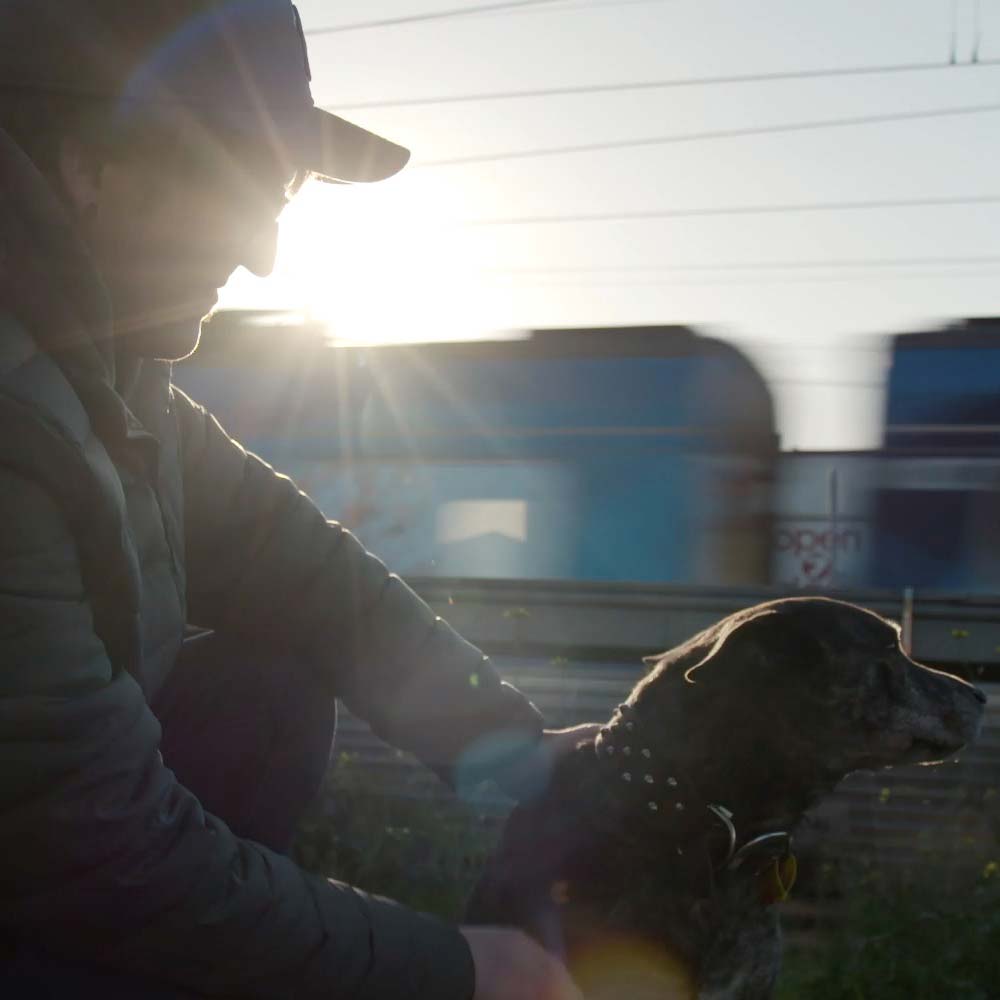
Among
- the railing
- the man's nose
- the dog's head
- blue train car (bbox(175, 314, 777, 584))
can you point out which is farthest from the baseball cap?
blue train car (bbox(175, 314, 777, 584))

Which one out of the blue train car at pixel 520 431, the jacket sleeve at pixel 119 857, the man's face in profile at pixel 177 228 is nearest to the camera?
the jacket sleeve at pixel 119 857

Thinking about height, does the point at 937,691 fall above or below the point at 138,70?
below

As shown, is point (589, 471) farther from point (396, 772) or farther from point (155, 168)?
point (155, 168)

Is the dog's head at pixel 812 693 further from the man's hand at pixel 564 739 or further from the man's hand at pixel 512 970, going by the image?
the man's hand at pixel 512 970

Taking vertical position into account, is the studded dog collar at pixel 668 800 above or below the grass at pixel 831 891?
above

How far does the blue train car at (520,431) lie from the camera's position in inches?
579

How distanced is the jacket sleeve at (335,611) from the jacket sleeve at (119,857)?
726mm

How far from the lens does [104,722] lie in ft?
5.18

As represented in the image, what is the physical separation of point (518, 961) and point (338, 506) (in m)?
12.7

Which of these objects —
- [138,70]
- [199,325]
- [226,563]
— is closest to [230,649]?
[226,563]

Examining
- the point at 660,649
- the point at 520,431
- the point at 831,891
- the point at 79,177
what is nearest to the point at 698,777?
the point at 79,177

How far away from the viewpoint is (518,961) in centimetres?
200

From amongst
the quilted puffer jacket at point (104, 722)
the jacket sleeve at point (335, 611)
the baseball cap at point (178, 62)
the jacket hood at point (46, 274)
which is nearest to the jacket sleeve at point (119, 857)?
the quilted puffer jacket at point (104, 722)

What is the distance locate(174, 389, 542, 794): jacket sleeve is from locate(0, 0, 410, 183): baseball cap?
0.62 m
